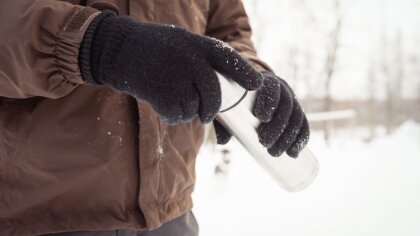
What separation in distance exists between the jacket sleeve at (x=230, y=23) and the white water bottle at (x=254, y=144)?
1.02ft

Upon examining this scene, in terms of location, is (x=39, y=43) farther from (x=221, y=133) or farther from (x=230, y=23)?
(x=230, y=23)

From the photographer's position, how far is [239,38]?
1084 millimetres

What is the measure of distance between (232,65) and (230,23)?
20.4 inches

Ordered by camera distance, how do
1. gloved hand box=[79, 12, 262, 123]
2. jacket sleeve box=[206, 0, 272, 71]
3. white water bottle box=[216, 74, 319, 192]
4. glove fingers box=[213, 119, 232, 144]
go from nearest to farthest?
gloved hand box=[79, 12, 262, 123] < white water bottle box=[216, 74, 319, 192] < glove fingers box=[213, 119, 232, 144] < jacket sleeve box=[206, 0, 272, 71]

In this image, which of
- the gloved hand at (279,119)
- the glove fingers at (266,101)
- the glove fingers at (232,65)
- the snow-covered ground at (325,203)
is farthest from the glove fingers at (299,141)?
the snow-covered ground at (325,203)

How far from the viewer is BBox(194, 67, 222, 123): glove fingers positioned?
57 centimetres

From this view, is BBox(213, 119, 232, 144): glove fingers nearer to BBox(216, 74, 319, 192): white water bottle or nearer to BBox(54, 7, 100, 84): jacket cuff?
BBox(216, 74, 319, 192): white water bottle

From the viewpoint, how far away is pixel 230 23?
108 centimetres

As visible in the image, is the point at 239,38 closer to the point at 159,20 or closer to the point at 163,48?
the point at 159,20

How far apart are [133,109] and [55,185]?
0.23 m

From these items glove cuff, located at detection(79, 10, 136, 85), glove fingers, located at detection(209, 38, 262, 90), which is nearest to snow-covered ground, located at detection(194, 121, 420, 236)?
glove fingers, located at detection(209, 38, 262, 90)

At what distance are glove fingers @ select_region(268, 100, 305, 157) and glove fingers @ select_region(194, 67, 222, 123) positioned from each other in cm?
24

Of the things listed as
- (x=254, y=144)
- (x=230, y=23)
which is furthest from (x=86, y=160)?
(x=230, y=23)

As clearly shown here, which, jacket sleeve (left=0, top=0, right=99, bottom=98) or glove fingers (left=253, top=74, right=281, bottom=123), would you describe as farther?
glove fingers (left=253, top=74, right=281, bottom=123)
